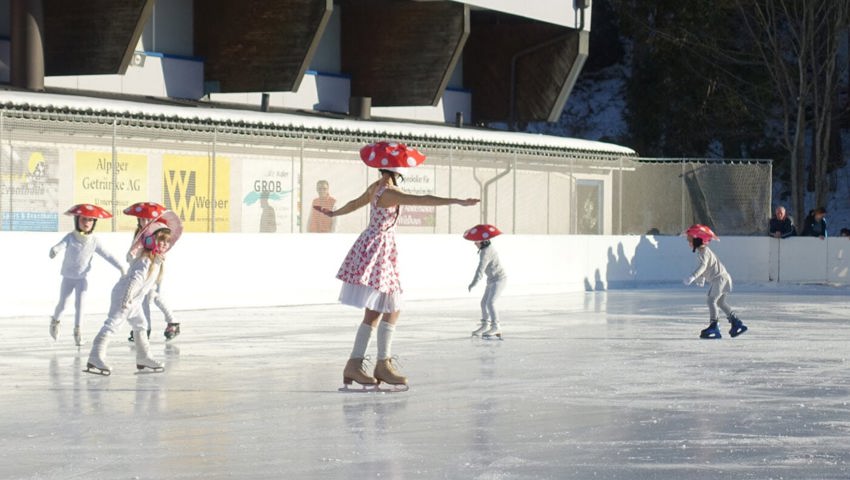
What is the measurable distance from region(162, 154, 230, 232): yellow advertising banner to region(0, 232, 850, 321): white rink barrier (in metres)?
0.28

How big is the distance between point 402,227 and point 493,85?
13.7m

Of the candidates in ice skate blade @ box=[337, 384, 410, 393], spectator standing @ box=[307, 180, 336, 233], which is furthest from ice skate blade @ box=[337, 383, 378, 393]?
spectator standing @ box=[307, 180, 336, 233]

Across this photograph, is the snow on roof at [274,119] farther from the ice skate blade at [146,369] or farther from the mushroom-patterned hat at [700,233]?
the ice skate blade at [146,369]

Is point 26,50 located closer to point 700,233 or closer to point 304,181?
point 304,181

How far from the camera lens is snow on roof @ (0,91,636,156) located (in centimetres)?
2364

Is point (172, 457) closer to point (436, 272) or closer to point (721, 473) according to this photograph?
point (721, 473)

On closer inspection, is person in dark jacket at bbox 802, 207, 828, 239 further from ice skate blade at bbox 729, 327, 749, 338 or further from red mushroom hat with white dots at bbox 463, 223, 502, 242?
red mushroom hat with white dots at bbox 463, 223, 502, 242

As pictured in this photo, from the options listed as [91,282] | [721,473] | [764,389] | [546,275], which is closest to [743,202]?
[546,275]

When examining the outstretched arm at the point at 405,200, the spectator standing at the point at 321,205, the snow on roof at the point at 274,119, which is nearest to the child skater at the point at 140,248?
the outstretched arm at the point at 405,200

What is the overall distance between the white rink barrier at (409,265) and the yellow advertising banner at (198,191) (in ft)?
0.93

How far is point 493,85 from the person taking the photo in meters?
39.9

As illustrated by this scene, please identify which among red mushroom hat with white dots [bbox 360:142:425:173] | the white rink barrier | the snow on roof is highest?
the snow on roof

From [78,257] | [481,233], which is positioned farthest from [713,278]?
[78,257]

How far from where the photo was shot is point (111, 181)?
21.3 metres
